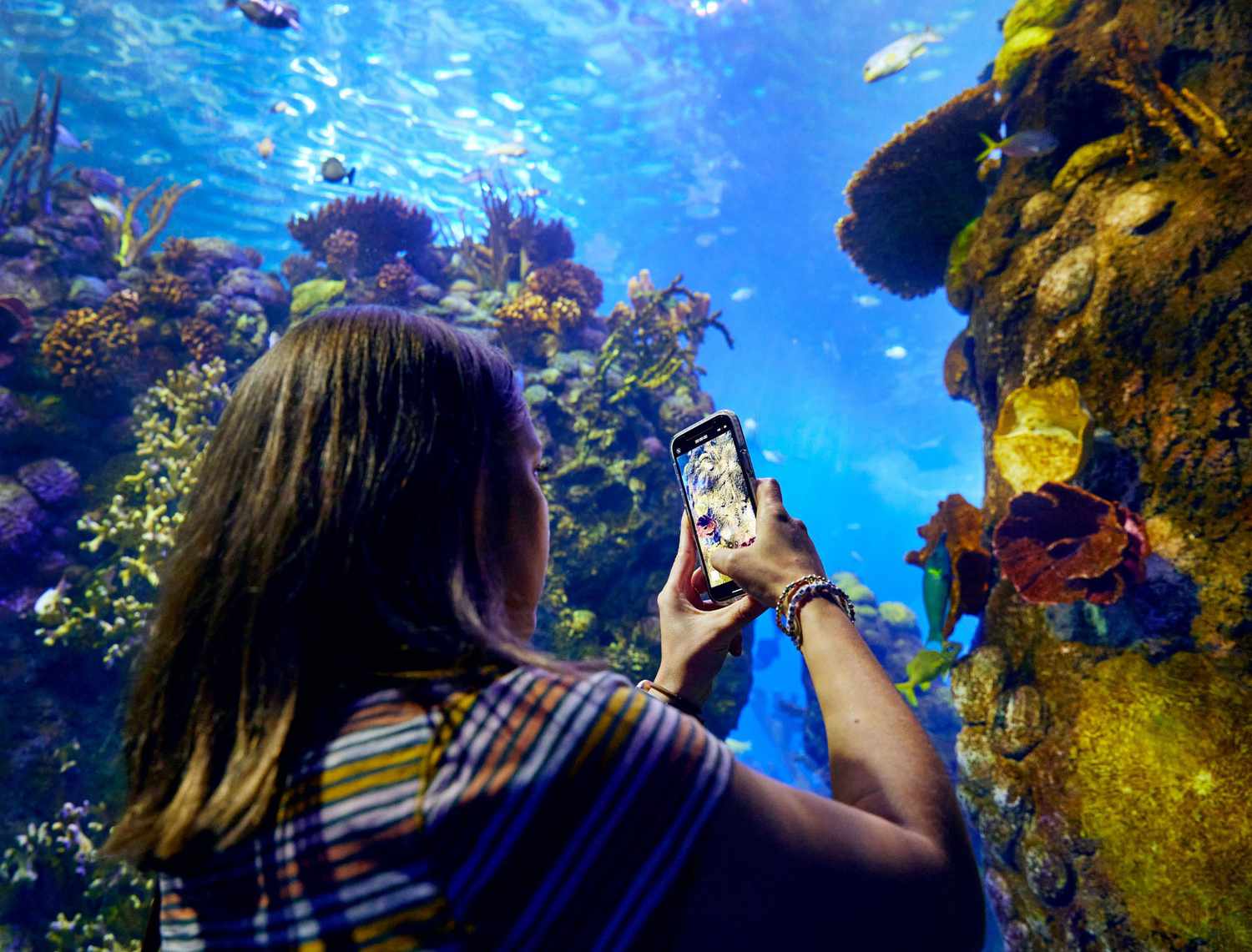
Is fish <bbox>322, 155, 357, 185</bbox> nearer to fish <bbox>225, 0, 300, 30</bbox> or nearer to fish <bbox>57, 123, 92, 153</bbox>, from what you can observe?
fish <bbox>225, 0, 300, 30</bbox>

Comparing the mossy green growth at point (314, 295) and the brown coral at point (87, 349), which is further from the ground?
the mossy green growth at point (314, 295)

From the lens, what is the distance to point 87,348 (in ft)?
21.6

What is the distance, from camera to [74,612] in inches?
212

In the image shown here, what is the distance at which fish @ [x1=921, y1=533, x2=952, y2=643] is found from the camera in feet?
13.3

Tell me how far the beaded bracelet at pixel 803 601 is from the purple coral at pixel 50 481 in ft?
26.7

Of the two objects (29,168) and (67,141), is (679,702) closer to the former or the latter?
(29,168)

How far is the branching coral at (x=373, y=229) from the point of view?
34.7 ft

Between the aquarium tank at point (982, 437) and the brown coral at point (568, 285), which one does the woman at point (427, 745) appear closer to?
the aquarium tank at point (982, 437)

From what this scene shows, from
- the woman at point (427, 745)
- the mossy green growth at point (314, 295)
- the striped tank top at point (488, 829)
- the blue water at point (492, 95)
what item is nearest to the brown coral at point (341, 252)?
the mossy green growth at point (314, 295)

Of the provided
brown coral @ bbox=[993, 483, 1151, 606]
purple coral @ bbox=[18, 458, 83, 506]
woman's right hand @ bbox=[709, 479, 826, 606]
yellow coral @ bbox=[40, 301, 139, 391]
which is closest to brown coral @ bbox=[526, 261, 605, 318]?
yellow coral @ bbox=[40, 301, 139, 391]

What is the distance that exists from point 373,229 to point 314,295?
2.18 metres

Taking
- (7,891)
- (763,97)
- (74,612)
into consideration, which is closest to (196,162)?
(763,97)

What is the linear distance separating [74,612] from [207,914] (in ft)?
21.9

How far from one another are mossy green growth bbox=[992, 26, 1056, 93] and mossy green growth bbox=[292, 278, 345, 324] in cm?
930
